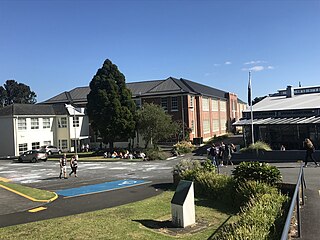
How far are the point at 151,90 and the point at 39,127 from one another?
60.7ft

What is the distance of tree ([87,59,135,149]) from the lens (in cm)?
4584

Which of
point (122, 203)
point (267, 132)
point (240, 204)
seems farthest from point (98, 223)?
point (267, 132)

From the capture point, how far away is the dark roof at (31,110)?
169 feet

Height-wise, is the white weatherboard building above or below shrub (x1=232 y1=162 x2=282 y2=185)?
above

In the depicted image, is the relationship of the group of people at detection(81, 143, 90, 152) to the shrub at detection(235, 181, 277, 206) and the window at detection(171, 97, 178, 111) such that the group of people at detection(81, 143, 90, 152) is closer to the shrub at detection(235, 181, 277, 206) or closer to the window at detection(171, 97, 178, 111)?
the window at detection(171, 97, 178, 111)

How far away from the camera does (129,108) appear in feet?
157

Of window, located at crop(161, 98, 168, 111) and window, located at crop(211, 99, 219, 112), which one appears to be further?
window, located at crop(211, 99, 219, 112)

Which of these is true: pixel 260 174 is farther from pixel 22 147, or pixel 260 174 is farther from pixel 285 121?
pixel 22 147

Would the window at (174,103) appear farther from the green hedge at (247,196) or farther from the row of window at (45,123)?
the green hedge at (247,196)

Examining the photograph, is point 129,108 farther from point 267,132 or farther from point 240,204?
point 240,204

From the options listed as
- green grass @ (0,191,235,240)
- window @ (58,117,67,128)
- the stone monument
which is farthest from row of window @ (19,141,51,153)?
the stone monument

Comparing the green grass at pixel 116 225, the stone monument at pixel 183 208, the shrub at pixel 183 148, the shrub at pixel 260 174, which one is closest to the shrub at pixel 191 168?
the green grass at pixel 116 225

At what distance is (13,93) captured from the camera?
132 metres

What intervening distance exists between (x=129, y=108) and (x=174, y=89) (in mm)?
9794
